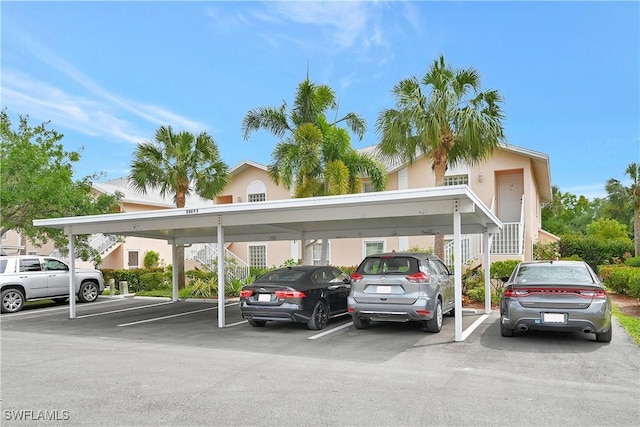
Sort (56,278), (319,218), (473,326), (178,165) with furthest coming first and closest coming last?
(178,165) < (56,278) < (473,326) < (319,218)

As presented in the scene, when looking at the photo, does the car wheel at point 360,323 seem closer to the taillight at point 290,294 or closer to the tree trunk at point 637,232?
the taillight at point 290,294

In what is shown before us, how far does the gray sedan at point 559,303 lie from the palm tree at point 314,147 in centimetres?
902

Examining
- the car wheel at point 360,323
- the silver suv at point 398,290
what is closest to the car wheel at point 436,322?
the silver suv at point 398,290

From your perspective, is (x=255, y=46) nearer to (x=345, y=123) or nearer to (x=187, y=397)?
(x=345, y=123)

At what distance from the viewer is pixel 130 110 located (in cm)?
2248

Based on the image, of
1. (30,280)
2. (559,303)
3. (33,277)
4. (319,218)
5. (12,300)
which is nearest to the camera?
(559,303)

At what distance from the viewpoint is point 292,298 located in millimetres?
10031

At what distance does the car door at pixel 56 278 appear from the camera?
639 inches

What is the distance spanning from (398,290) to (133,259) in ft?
76.6

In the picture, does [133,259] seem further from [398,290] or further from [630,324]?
[630,324]

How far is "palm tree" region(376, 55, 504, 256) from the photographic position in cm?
1517

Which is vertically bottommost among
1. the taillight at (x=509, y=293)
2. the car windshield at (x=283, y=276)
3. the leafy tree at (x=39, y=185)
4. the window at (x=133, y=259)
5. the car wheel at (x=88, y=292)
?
the car wheel at (x=88, y=292)

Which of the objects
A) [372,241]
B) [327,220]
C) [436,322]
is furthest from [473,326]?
[372,241]

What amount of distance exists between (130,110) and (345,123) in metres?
10.6
